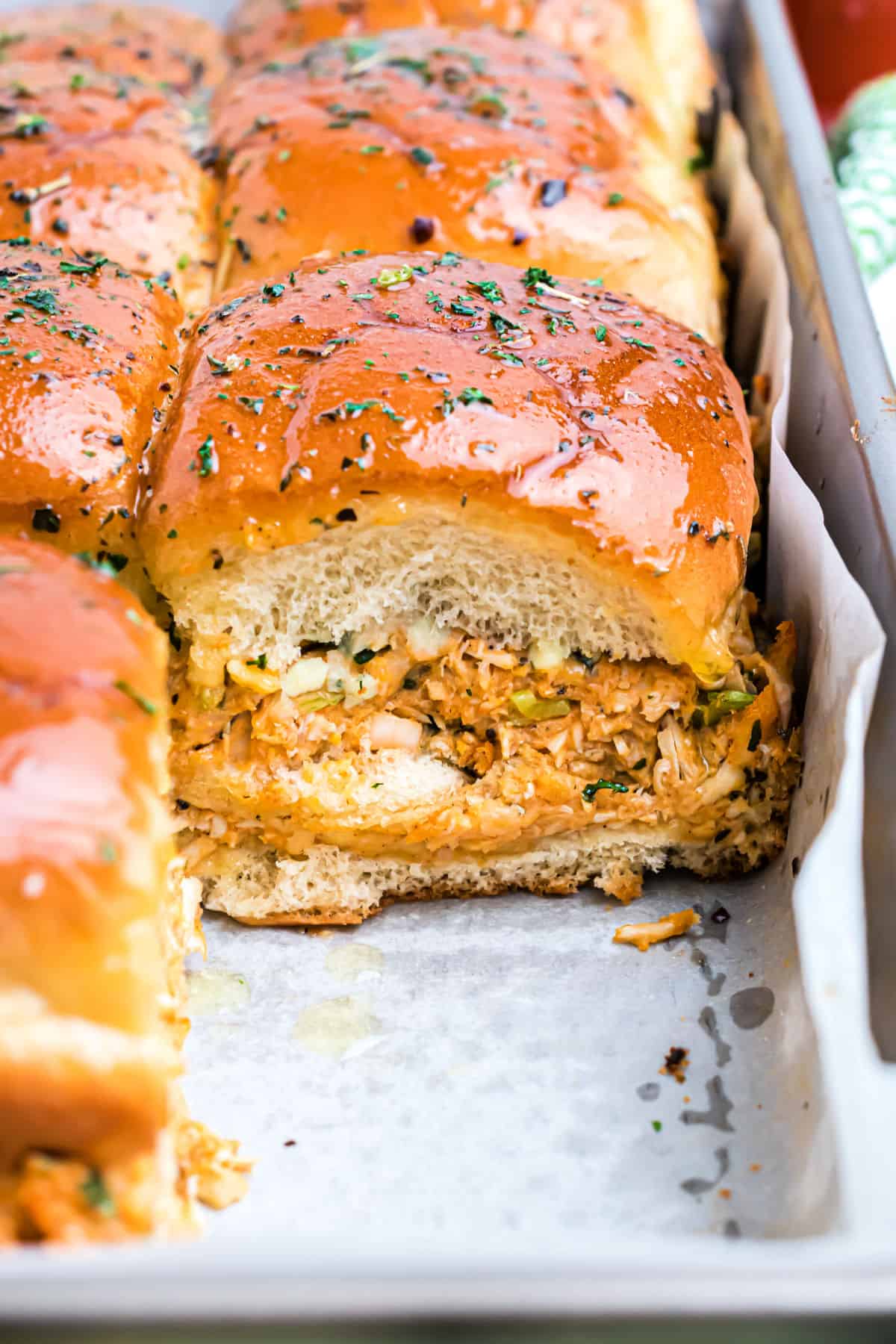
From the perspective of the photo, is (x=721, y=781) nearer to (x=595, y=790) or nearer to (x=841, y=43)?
(x=595, y=790)

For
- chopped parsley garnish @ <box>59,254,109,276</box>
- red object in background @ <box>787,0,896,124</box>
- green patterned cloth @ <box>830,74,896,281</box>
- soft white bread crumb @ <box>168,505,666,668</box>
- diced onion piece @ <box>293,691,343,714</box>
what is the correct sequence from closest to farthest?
soft white bread crumb @ <box>168,505,666,668</box> → diced onion piece @ <box>293,691,343,714</box> → chopped parsley garnish @ <box>59,254,109,276</box> → green patterned cloth @ <box>830,74,896,281</box> → red object in background @ <box>787,0,896,124</box>

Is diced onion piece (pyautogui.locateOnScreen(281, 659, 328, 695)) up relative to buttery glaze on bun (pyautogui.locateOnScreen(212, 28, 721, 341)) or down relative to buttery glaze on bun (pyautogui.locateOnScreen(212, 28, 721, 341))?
down

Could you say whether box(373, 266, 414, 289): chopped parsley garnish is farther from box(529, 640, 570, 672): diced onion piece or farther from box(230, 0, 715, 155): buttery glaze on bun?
box(230, 0, 715, 155): buttery glaze on bun

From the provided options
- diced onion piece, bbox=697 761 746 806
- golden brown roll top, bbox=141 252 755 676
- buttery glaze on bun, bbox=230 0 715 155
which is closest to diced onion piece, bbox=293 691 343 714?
golden brown roll top, bbox=141 252 755 676

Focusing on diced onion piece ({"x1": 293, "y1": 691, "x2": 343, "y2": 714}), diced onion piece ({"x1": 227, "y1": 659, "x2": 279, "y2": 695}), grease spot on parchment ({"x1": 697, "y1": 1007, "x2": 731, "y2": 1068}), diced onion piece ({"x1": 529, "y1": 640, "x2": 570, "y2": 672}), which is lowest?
grease spot on parchment ({"x1": 697, "y1": 1007, "x2": 731, "y2": 1068})

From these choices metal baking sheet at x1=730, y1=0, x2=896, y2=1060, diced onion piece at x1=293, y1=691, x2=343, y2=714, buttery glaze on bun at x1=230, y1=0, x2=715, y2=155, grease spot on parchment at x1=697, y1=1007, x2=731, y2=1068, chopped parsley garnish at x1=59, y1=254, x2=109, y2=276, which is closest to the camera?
metal baking sheet at x1=730, y1=0, x2=896, y2=1060

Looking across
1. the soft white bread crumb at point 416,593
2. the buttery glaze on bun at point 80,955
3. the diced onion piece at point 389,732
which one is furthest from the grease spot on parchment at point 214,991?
the soft white bread crumb at point 416,593
